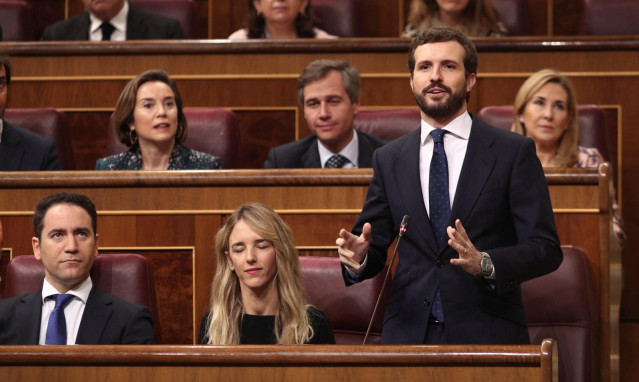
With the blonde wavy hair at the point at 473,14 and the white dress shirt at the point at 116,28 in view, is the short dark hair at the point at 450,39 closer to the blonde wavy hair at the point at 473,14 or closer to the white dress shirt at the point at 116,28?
the blonde wavy hair at the point at 473,14

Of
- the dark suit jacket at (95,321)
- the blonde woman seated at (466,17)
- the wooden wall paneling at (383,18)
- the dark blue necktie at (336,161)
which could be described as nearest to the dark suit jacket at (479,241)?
the dark suit jacket at (95,321)

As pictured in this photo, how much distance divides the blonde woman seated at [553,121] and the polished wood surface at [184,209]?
Result: 0.31 metres

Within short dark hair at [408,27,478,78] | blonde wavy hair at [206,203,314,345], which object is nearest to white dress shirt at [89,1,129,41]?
blonde wavy hair at [206,203,314,345]

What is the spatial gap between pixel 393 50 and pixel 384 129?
0.71 feet

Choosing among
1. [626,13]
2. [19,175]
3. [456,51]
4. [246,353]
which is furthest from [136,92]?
[626,13]

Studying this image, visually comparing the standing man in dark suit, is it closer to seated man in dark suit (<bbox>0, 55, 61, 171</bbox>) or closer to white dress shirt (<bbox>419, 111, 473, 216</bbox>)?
white dress shirt (<bbox>419, 111, 473, 216</bbox>)

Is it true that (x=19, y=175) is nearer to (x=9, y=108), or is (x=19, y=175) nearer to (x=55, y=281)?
(x=55, y=281)

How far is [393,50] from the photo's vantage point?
2025 millimetres

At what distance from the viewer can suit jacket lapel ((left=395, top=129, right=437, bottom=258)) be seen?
1.13m

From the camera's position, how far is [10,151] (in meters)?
1.75

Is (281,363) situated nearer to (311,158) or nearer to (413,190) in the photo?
(413,190)

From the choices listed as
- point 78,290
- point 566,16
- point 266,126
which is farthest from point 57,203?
point 566,16

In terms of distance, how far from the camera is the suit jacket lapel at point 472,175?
112 cm

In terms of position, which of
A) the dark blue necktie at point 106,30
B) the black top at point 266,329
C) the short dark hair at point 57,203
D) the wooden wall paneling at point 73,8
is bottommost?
the black top at point 266,329
